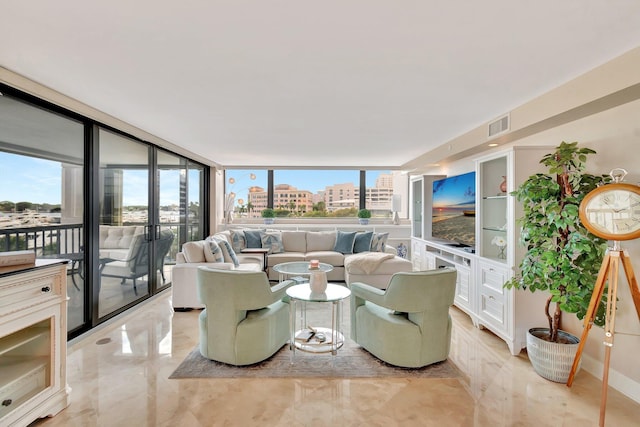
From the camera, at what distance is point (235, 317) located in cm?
259

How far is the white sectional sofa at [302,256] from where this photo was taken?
13.4ft

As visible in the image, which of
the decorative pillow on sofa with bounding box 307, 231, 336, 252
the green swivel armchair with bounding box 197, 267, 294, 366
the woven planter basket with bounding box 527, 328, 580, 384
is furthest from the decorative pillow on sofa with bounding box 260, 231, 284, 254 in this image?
the woven planter basket with bounding box 527, 328, 580, 384

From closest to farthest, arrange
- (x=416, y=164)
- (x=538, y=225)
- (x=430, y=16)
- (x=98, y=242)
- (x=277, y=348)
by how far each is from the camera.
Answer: (x=430, y=16), (x=538, y=225), (x=277, y=348), (x=98, y=242), (x=416, y=164)

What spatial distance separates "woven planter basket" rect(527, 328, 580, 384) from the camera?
2447 millimetres

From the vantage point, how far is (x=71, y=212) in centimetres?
319

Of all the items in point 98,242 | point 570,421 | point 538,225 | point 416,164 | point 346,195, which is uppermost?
point 416,164

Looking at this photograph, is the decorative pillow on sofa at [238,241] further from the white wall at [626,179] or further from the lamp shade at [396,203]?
the white wall at [626,179]

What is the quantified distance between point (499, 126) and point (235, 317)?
3.22 metres

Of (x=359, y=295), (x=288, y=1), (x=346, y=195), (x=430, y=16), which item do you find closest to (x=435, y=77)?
(x=430, y=16)

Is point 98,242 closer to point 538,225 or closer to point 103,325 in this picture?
point 103,325

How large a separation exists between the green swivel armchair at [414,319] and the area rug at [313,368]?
0.07m

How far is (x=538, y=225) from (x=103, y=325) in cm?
441

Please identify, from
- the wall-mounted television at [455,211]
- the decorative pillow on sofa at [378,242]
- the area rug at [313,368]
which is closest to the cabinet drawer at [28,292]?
the area rug at [313,368]

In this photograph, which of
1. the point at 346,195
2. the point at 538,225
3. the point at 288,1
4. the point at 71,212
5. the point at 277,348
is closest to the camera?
the point at 288,1
